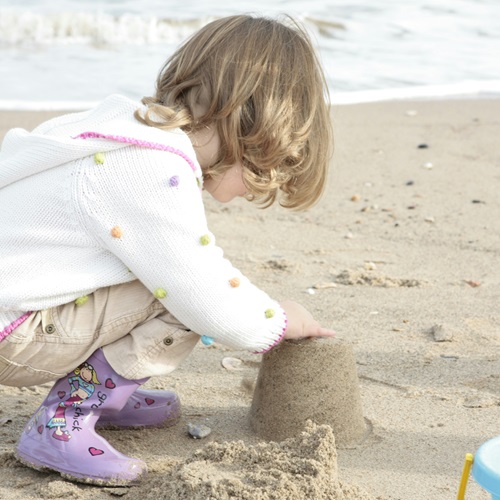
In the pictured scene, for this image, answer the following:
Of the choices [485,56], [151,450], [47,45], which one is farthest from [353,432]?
[47,45]

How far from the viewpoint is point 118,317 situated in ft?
8.17

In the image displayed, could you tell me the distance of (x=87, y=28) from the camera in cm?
1000

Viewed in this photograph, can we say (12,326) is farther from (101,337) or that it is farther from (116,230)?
(116,230)

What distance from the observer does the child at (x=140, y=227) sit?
2352 millimetres

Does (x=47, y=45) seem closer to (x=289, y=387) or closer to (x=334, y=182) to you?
(x=334, y=182)

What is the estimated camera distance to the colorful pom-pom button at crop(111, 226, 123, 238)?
234 cm

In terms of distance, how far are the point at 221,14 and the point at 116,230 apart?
874 centimetres

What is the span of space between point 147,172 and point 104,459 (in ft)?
2.53

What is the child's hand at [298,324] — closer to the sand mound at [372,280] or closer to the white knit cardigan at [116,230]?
the white knit cardigan at [116,230]

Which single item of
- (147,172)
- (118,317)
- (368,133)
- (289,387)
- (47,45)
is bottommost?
(47,45)

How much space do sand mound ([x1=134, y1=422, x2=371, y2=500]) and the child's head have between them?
27.0 inches

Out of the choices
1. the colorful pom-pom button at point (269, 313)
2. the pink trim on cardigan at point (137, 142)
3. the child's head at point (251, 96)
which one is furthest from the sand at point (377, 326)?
the pink trim on cardigan at point (137, 142)

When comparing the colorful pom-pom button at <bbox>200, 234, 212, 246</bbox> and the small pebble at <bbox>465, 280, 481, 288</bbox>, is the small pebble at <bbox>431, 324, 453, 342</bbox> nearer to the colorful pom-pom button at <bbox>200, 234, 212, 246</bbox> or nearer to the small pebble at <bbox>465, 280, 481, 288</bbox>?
the small pebble at <bbox>465, 280, 481, 288</bbox>

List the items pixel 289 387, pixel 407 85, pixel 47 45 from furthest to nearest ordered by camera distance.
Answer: pixel 47 45
pixel 407 85
pixel 289 387
